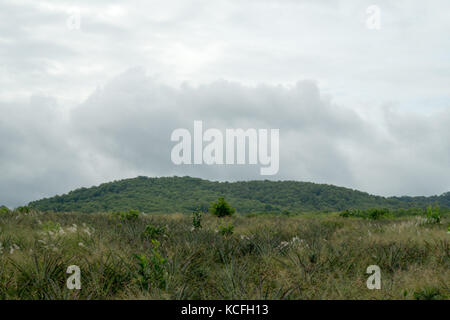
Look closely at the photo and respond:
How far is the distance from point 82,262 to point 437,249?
23.2 feet

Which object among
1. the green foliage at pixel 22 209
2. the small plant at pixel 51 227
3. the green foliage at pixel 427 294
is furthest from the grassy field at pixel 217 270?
the green foliage at pixel 22 209

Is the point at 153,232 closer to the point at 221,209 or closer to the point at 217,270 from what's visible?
the point at 217,270

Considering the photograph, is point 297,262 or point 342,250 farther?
point 342,250

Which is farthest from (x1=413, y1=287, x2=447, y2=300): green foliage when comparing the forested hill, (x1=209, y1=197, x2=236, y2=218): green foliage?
the forested hill

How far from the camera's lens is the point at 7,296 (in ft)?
16.0

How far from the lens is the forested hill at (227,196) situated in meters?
71.8

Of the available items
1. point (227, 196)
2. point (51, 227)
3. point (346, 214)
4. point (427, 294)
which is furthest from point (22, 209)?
point (227, 196)

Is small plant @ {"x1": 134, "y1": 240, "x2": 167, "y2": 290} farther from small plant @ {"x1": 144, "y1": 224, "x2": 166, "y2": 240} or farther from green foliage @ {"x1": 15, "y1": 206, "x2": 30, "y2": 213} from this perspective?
green foliage @ {"x1": 15, "y1": 206, "x2": 30, "y2": 213}

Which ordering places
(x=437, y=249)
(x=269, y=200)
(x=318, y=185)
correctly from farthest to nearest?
(x=318, y=185) → (x=269, y=200) → (x=437, y=249)

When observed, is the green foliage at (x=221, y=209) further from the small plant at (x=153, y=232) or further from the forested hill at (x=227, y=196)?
the forested hill at (x=227, y=196)

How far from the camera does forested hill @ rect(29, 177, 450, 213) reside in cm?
7175
